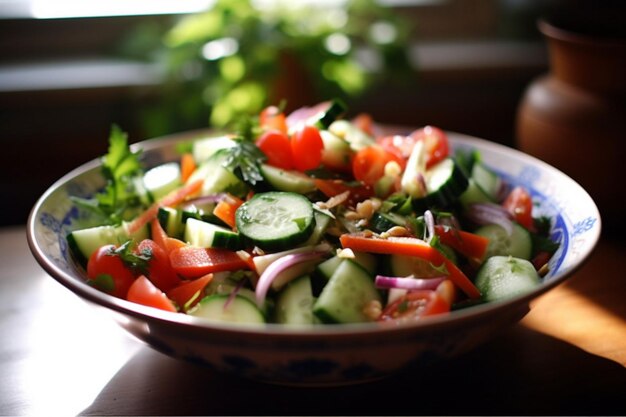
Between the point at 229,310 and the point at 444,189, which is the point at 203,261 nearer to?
the point at 229,310

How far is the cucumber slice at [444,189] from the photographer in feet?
5.06

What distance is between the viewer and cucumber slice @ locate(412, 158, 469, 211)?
154 cm

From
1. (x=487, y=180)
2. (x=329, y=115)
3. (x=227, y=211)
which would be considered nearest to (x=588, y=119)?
(x=487, y=180)

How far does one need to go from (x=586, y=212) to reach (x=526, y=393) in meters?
0.41

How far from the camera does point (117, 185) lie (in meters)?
1.69

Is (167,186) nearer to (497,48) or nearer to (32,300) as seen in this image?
(32,300)

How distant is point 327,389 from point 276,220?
325 mm

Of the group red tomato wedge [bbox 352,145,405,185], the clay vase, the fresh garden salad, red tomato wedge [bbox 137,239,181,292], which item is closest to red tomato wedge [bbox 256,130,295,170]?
the fresh garden salad

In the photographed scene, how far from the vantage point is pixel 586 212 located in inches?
58.1

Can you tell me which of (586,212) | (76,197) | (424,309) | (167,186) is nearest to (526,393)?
(424,309)

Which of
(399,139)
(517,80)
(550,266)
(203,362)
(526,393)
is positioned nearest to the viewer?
(203,362)

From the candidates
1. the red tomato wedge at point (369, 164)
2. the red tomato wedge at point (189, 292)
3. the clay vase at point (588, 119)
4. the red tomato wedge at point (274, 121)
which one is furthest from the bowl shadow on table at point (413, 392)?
the clay vase at point (588, 119)

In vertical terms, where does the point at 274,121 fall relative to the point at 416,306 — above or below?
above

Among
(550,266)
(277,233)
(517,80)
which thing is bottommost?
(517,80)
